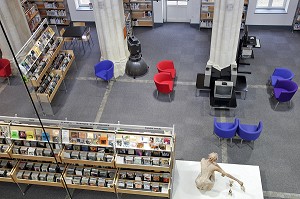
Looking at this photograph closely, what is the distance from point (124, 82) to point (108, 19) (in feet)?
7.40

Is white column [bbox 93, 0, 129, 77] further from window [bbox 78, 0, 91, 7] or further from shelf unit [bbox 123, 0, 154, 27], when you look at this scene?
window [bbox 78, 0, 91, 7]

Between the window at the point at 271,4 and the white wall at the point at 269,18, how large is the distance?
0.36m

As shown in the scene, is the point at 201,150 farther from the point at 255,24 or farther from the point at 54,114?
the point at 255,24

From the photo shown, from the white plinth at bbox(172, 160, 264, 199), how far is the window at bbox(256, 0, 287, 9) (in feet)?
27.4

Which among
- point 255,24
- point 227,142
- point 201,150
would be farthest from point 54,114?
point 255,24

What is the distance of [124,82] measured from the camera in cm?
1128

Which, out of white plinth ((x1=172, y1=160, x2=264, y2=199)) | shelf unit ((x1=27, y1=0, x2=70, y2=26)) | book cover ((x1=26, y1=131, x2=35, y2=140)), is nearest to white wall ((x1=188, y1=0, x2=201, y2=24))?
shelf unit ((x1=27, y1=0, x2=70, y2=26))

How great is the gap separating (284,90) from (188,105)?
118 inches

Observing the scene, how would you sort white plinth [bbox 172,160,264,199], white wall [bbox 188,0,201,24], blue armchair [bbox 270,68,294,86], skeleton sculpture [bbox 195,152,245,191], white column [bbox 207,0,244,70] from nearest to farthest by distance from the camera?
skeleton sculpture [bbox 195,152,245,191] → white plinth [bbox 172,160,264,199] → white column [bbox 207,0,244,70] → blue armchair [bbox 270,68,294,86] → white wall [bbox 188,0,201,24]

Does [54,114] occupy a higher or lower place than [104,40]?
lower

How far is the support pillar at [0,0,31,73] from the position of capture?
10.8 meters

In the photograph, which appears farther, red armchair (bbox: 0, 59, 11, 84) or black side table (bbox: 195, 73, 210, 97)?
red armchair (bbox: 0, 59, 11, 84)

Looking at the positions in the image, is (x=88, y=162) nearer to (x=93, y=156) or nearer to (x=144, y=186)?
(x=93, y=156)

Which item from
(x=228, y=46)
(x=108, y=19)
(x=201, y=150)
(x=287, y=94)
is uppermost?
(x=108, y=19)
